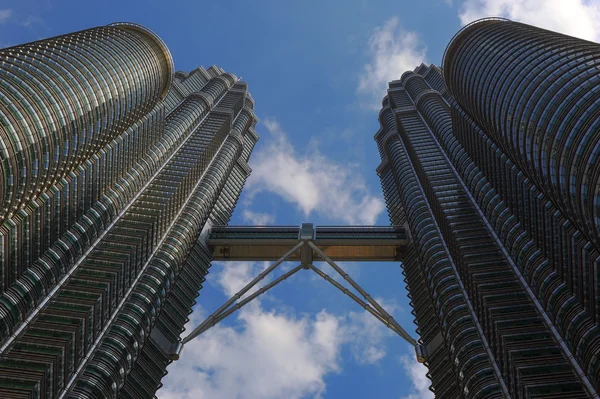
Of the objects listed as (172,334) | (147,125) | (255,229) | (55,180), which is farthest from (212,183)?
(55,180)

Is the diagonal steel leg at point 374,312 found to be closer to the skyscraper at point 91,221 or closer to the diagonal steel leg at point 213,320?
the diagonal steel leg at point 213,320

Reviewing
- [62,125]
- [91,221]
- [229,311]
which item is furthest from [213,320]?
[62,125]

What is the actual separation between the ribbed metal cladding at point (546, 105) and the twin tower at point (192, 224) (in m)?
0.26

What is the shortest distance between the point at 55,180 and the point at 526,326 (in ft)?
205

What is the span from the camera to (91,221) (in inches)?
3597

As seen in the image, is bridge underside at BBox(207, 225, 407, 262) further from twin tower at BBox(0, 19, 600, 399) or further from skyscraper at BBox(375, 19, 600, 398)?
skyscraper at BBox(375, 19, 600, 398)

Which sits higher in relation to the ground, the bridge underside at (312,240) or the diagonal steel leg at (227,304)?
the bridge underside at (312,240)

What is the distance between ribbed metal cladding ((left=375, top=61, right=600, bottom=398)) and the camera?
2594 inches

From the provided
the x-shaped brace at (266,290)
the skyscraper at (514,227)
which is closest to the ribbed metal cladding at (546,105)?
the skyscraper at (514,227)

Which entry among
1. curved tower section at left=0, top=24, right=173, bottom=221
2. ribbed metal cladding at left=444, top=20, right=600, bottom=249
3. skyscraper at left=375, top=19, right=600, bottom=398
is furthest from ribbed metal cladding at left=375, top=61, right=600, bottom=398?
curved tower section at left=0, top=24, right=173, bottom=221

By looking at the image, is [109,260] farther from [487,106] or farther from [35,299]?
[487,106]

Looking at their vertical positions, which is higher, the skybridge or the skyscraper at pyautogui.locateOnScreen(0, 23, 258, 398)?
the skybridge

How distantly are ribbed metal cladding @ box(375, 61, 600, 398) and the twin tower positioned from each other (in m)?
0.30

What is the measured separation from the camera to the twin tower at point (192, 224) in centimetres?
6150
